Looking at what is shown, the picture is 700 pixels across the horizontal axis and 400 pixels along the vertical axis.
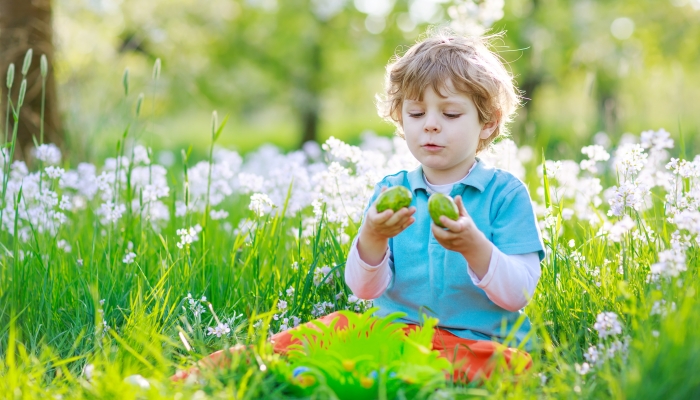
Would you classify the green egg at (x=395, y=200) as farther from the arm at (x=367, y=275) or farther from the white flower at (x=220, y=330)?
the white flower at (x=220, y=330)

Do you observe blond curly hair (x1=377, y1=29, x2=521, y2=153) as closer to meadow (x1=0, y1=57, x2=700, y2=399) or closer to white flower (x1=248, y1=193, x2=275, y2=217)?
meadow (x1=0, y1=57, x2=700, y2=399)

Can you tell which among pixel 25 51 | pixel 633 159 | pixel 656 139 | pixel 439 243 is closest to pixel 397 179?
pixel 439 243

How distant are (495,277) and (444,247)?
21 centimetres

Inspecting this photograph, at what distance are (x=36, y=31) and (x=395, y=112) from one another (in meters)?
4.24

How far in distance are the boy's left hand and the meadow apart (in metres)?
0.35

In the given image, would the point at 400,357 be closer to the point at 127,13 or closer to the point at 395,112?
the point at 395,112

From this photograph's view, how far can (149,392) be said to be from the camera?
6.81 ft

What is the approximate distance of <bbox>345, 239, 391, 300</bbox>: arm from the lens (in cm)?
262

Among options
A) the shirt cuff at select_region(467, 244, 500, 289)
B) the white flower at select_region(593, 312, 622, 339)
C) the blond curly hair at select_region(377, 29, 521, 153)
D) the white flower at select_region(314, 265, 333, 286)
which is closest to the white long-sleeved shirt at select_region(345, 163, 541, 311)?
the shirt cuff at select_region(467, 244, 500, 289)

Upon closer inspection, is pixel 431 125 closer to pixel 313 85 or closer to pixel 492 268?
pixel 492 268

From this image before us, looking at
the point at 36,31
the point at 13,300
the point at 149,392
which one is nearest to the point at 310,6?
the point at 36,31

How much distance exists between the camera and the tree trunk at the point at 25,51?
5.82 meters

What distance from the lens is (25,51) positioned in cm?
581

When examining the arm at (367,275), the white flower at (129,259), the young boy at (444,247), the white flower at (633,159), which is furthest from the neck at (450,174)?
the white flower at (129,259)
